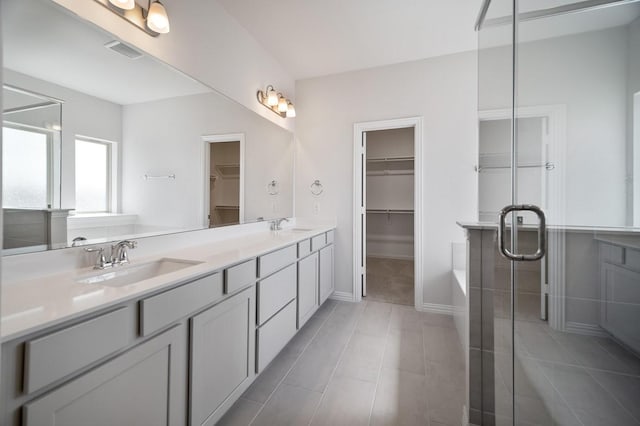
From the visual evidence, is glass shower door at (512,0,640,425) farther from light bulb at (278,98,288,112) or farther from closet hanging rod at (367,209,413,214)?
closet hanging rod at (367,209,413,214)

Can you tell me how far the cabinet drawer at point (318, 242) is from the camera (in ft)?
8.66

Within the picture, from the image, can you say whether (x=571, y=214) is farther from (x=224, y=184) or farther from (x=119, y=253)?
(x=224, y=184)

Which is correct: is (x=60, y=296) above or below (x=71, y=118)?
below

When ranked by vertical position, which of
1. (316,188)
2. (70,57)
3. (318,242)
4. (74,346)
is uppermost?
(70,57)

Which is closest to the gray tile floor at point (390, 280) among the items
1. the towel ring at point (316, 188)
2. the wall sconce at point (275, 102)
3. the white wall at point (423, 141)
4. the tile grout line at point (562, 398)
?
the white wall at point (423, 141)

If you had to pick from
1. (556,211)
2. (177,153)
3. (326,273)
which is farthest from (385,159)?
(556,211)

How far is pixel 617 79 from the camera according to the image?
839 mm

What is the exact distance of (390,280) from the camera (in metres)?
4.05

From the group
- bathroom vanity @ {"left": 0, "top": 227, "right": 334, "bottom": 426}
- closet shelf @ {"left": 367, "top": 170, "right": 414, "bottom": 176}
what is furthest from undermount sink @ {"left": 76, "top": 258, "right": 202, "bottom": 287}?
closet shelf @ {"left": 367, "top": 170, "right": 414, "bottom": 176}

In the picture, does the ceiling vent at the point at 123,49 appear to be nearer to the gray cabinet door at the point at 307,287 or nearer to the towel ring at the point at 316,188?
the gray cabinet door at the point at 307,287

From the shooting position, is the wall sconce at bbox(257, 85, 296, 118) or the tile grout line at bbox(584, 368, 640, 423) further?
the wall sconce at bbox(257, 85, 296, 118)

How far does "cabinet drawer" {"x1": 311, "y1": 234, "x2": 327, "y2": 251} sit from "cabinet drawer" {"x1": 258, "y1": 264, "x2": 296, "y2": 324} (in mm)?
450

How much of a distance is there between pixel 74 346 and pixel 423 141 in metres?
3.06

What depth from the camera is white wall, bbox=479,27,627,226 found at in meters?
0.83
